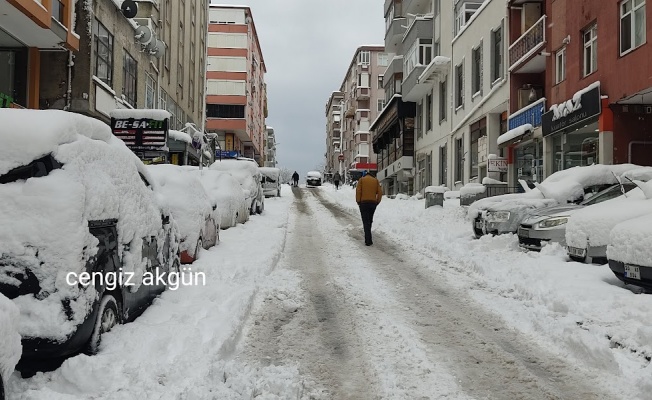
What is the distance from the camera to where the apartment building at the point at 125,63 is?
17.0 metres

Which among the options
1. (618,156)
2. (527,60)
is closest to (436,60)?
(527,60)

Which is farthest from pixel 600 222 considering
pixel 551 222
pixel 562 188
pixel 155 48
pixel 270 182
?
pixel 270 182

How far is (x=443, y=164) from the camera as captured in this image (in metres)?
30.0

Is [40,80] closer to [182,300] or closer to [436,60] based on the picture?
[182,300]

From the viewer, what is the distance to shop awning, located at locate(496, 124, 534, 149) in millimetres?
18828

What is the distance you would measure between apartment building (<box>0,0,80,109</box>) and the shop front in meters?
14.8

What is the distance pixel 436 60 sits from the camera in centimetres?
2873

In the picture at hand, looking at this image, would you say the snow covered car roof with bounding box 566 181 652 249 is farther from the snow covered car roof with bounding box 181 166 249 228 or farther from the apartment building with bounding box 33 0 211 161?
the apartment building with bounding box 33 0 211 161

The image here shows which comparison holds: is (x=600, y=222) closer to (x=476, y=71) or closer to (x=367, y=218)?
(x=367, y=218)

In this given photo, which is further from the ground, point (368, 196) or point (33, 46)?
point (33, 46)

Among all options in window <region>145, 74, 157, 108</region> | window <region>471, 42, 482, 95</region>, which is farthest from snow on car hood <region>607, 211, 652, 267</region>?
window <region>145, 74, 157, 108</region>

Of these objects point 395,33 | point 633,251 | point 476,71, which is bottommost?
point 633,251

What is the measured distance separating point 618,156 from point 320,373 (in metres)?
13.2

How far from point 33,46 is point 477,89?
18.4 metres
